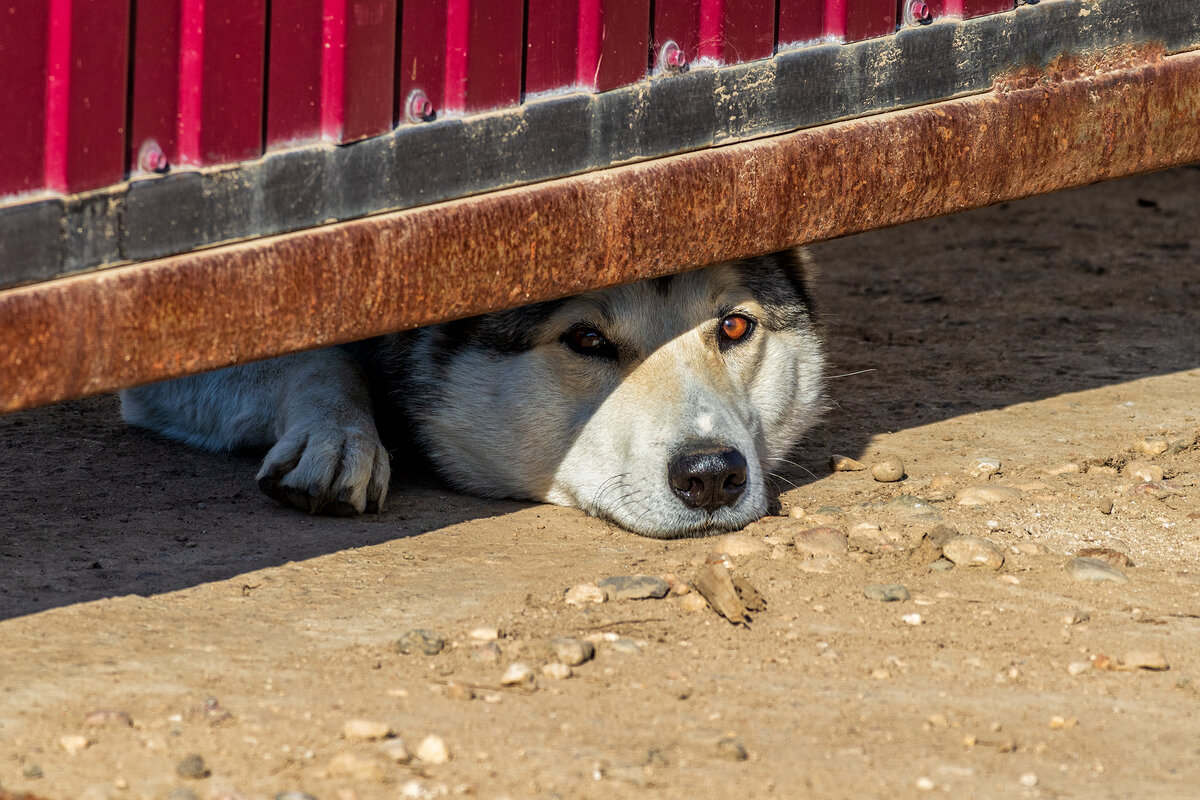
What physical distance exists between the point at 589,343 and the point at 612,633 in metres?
1.33

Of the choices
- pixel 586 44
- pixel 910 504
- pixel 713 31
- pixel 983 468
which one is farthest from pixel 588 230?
pixel 983 468

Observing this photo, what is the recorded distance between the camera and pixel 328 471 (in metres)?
3.54

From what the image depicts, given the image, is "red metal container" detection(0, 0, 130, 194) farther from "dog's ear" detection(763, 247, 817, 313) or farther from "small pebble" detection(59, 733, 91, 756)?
"dog's ear" detection(763, 247, 817, 313)

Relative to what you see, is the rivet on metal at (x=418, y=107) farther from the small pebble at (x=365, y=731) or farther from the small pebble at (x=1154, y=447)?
the small pebble at (x=1154, y=447)

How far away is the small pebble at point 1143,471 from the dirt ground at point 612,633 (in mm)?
28

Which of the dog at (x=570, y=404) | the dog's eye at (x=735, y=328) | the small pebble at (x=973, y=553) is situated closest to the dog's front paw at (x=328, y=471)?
the dog at (x=570, y=404)

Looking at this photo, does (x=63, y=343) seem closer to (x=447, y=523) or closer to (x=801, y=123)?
(x=447, y=523)

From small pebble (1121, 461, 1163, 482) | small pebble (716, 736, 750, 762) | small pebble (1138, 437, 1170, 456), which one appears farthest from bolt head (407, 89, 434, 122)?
small pebble (1138, 437, 1170, 456)

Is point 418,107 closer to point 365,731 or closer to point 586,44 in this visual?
point 586,44

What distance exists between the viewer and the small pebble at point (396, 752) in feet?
6.97

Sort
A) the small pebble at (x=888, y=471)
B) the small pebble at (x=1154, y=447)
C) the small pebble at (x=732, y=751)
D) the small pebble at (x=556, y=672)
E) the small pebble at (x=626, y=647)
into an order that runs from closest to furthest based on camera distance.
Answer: the small pebble at (x=732, y=751), the small pebble at (x=556, y=672), the small pebble at (x=626, y=647), the small pebble at (x=888, y=471), the small pebble at (x=1154, y=447)

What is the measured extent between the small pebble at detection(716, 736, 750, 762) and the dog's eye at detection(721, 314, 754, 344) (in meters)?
1.96

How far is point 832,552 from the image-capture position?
318cm

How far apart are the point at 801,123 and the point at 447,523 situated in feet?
4.71
